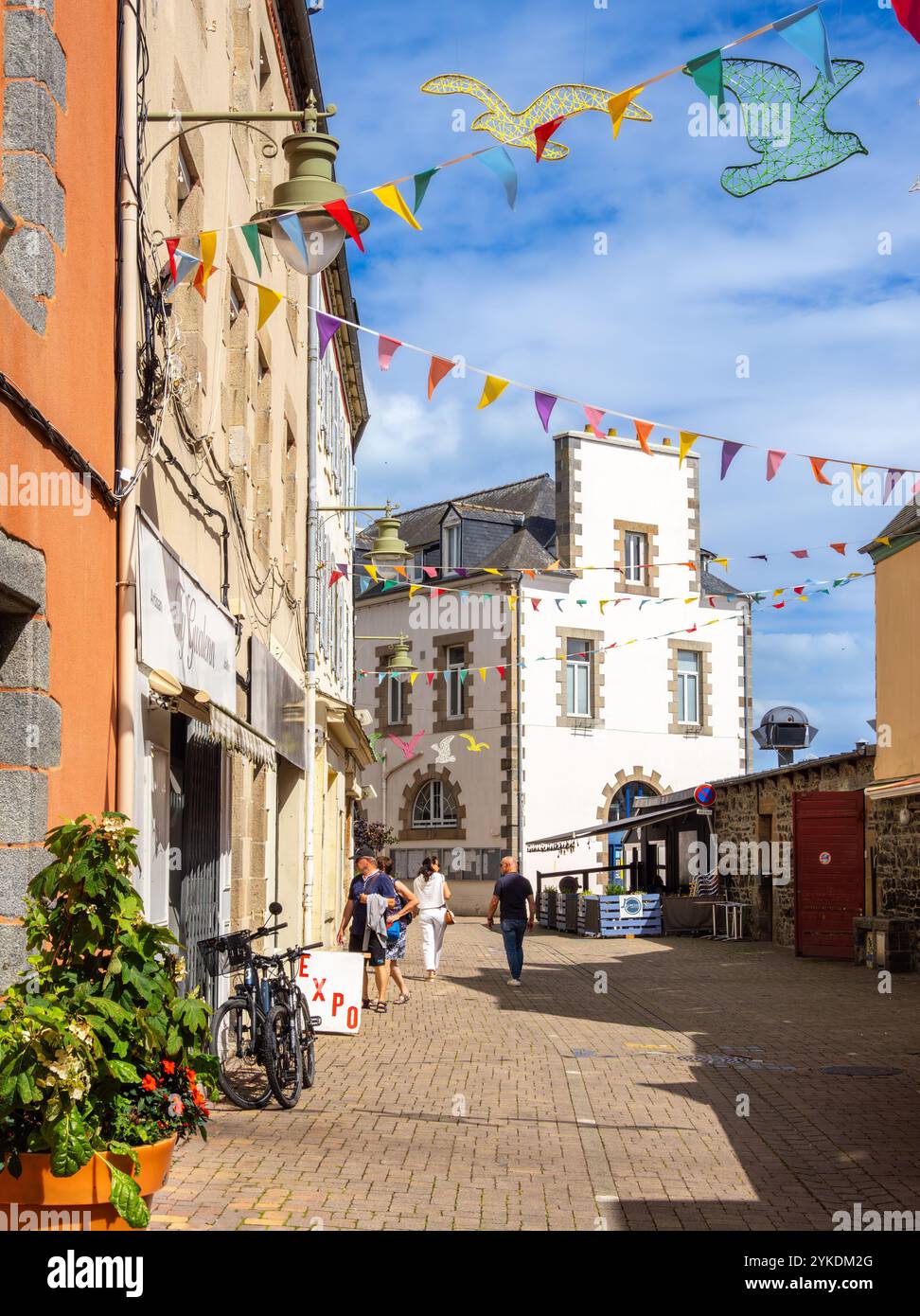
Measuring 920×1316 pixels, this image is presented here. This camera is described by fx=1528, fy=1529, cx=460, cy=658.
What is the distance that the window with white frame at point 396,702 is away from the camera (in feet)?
129

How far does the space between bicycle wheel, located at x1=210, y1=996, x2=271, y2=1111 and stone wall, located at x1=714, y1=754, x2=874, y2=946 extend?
1318 centimetres

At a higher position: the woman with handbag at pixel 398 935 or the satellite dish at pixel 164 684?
the satellite dish at pixel 164 684

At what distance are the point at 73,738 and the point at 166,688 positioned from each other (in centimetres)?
103

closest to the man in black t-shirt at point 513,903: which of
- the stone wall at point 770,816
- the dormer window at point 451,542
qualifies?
the stone wall at point 770,816

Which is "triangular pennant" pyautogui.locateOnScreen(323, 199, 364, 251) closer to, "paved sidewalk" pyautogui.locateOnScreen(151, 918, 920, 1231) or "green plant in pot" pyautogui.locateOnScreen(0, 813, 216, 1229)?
"green plant in pot" pyautogui.locateOnScreen(0, 813, 216, 1229)

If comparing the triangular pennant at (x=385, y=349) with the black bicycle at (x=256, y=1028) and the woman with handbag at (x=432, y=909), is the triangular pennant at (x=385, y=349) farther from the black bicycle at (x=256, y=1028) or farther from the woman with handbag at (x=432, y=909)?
the woman with handbag at (x=432, y=909)

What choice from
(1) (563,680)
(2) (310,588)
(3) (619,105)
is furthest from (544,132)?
(1) (563,680)

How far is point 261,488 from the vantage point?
13.8m

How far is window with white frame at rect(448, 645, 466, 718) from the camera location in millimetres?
37656

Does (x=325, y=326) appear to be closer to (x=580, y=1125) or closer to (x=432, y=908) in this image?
(x=580, y=1125)

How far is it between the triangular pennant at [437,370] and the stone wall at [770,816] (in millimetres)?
13077

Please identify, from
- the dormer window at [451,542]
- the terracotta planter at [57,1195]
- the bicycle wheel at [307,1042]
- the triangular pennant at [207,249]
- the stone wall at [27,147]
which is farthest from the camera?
the dormer window at [451,542]

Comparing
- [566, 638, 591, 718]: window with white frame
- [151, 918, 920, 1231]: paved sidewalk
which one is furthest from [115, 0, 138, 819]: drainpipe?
[566, 638, 591, 718]: window with white frame
